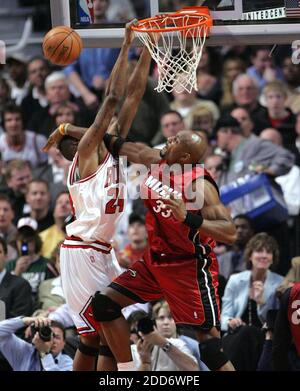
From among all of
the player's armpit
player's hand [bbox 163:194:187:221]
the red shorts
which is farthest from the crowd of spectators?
the player's armpit

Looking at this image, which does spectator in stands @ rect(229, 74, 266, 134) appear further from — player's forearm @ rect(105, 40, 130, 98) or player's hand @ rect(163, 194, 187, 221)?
player's hand @ rect(163, 194, 187, 221)

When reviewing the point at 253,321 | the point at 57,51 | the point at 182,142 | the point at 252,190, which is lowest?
the point at 253,321

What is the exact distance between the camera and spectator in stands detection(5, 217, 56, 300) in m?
13.1

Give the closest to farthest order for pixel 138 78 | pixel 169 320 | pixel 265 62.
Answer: pixel 138 78 < pixel 169 320 < pixel 265 62

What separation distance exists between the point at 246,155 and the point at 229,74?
1.99 m

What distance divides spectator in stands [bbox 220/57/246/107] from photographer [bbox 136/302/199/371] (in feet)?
14.6

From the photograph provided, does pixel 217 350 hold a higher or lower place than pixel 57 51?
lower

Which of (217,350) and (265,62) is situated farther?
(265,62)

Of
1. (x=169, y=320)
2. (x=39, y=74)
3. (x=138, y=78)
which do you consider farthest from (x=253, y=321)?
(x=39, y=74)

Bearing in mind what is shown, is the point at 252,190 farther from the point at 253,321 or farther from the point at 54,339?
the point at 54,339

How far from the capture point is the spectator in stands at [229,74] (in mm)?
16047

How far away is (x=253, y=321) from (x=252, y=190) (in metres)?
2.08

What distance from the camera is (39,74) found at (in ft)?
54.6

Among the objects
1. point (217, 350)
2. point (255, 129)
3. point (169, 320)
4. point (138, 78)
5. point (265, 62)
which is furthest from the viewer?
point (265, 62)
